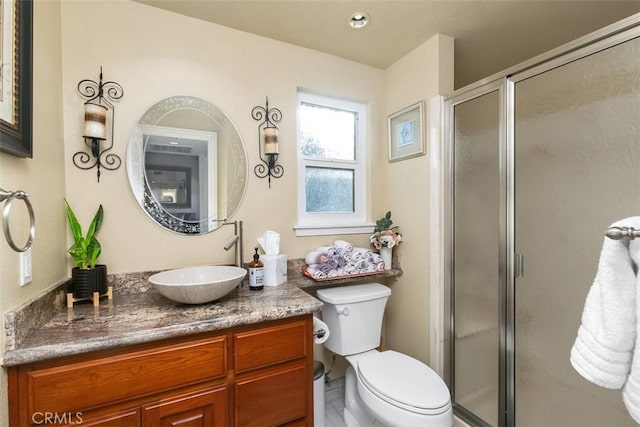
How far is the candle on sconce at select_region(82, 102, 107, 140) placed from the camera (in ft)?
4.42

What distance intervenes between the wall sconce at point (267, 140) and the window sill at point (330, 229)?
38 cm

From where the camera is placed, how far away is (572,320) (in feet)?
4.18

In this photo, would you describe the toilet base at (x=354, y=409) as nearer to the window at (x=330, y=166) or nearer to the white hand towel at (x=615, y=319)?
the window at (x=330, y=166)

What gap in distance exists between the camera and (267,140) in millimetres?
1774

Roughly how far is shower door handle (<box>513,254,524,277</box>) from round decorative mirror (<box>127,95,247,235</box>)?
4.97 feet

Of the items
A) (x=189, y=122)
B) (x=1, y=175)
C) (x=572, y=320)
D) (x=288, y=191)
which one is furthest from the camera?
(x=288, y=191)

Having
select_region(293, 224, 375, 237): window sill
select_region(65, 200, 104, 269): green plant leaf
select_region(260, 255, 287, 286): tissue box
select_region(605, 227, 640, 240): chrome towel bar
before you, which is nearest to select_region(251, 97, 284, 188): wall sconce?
select_region(293, 224, 375, 237): window sill

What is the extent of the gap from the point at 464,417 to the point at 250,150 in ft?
6.62

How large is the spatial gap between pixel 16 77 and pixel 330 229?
159 cm

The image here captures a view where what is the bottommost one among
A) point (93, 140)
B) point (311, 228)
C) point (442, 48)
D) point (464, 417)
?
point (464, 417)

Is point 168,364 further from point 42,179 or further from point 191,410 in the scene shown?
point 42,179

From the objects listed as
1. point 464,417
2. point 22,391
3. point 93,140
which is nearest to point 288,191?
point 93,140

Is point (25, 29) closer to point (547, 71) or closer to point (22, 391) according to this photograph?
point (22, 391)

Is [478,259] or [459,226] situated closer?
[478,259]
